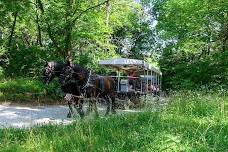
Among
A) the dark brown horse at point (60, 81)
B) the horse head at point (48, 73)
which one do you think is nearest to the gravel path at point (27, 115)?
the dark brown horse at point (60, 81)

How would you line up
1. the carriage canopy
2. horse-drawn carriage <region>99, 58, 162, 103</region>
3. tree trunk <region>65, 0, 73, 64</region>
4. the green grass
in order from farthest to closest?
tree trunk <region>65, 0, 73, 64</region> → the carriage canopy → the green grass → horse-drawn carriage <region>99, 58, 162, 103</region>

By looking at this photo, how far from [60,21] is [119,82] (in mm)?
6509

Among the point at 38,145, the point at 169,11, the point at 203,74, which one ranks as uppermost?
the point at 169,11

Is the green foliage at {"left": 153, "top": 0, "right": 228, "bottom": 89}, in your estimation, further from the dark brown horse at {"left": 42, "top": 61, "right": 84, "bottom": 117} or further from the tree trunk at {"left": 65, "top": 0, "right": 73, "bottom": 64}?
the dark brown horse at {"left": 42, "top": 61, "right": 84, "bottom": 117}

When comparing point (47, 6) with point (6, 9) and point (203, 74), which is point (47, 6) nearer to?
point (6, 9)

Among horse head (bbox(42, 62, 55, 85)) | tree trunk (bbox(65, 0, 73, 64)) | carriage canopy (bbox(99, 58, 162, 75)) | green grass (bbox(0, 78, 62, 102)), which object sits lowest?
green grass (bbox(0, 78, 62, 102))

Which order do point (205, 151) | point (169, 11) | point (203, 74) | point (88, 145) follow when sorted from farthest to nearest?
point (169, 11), point (203, 74), point (88, 145), point (205, 151)

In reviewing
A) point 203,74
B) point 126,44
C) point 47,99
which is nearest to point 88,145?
point 47,99

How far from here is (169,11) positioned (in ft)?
132

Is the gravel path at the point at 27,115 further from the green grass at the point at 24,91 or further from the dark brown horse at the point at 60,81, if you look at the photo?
the green grass at the point at 24,91

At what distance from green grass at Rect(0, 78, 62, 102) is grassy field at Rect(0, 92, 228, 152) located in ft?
39.6

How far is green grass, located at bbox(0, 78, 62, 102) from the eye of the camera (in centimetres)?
2170

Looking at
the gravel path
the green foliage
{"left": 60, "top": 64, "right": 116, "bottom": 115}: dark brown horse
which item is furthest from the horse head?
the green foliage

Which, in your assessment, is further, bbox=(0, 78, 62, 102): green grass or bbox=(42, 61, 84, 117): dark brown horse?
bbox=(0, 78, 62, 102): green grass
